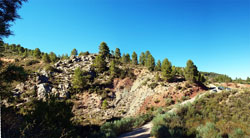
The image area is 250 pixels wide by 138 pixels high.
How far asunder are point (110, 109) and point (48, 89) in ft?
67.4

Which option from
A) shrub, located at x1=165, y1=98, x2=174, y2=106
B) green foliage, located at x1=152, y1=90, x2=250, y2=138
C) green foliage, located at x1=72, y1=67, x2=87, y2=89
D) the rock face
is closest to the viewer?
green foliage, located at x1=152, y1=90, x2=250, y2=138

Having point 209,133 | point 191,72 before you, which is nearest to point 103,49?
point 191,72

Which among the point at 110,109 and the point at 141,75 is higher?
the point at 141,75

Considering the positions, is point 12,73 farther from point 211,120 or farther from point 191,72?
point 191,72

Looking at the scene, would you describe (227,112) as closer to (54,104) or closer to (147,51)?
(54,104)

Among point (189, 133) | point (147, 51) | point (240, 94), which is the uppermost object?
point (147, 51)

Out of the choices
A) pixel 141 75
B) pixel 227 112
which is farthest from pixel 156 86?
pixel 227 112

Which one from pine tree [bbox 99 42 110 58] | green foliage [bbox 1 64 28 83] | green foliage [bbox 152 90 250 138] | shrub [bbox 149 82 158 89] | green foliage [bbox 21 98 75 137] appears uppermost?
pine tree [bbox 99 42 110 58]

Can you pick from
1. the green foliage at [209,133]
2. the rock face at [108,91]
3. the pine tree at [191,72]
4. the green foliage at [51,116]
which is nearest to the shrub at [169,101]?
the rock face at [108,91]

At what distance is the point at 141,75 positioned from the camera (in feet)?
125

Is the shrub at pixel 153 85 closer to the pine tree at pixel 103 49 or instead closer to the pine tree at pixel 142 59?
the pine tree at pixel 103 49

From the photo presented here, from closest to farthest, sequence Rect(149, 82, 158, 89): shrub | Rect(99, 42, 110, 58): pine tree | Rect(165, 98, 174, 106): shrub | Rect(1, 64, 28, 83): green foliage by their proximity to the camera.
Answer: Rect(1, 64, 28, 83): green foliage → Rect(165, 98, 174, 106): shrub → Rect(149, 82, 158, 89): shrub → Rect(99, 42, 110, 58): pine tree

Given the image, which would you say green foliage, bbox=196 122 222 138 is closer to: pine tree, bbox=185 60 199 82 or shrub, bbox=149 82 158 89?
shrub, bbox=149 82 158 89

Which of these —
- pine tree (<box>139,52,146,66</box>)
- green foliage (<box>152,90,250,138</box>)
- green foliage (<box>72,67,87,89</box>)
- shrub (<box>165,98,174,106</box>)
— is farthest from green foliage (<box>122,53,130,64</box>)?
green foliage (<box>152,90,250,138</box>)
